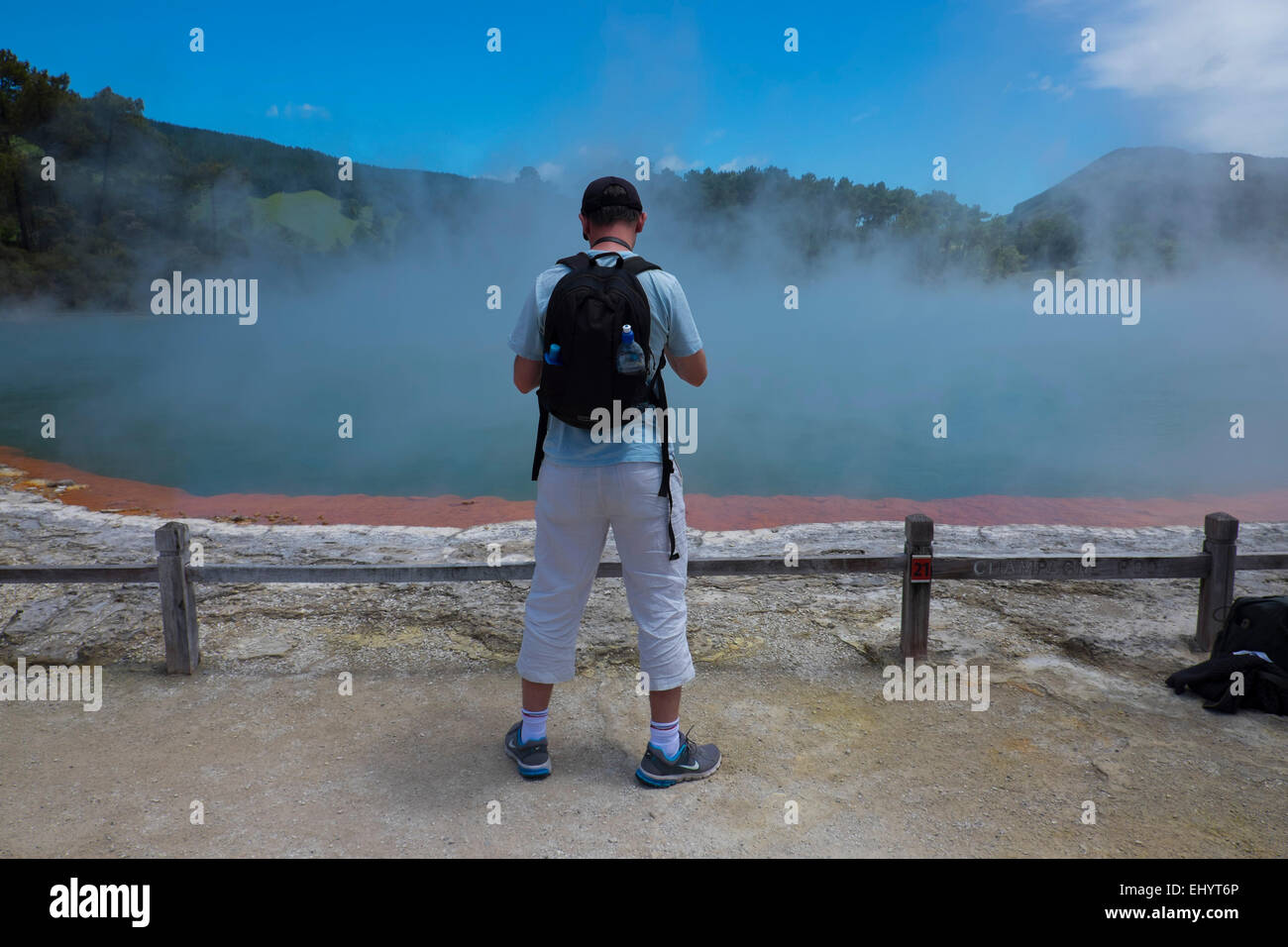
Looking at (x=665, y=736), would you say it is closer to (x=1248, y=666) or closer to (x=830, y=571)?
(x=830, y=571)

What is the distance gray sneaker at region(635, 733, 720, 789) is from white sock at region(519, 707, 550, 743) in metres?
0.28

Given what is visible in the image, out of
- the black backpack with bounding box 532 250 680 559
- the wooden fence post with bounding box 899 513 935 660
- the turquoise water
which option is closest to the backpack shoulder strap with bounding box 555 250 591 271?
the black backpack with bounding box 532 250 680 559

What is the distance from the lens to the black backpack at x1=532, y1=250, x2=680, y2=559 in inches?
75.3

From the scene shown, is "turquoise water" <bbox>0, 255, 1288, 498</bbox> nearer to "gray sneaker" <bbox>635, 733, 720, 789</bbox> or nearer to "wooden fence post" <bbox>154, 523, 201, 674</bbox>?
"wooden fence post" <bbox>154, 523, 201, 674</bbox>

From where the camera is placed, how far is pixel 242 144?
58.2 metres

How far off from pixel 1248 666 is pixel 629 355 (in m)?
2.25

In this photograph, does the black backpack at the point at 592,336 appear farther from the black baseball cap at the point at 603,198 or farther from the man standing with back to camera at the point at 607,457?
the black baseball cap at the point at 603,198

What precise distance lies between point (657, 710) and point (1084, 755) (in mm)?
1244

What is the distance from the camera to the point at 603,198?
6.73 feet

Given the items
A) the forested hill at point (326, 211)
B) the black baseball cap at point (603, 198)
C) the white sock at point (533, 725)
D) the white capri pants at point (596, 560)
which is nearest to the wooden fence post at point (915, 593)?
the white capri pants at point (596, 560)

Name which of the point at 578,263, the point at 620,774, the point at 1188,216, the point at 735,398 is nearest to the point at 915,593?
the point at 620,774

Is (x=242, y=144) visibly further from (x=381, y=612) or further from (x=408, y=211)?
(x=381, y=612)
